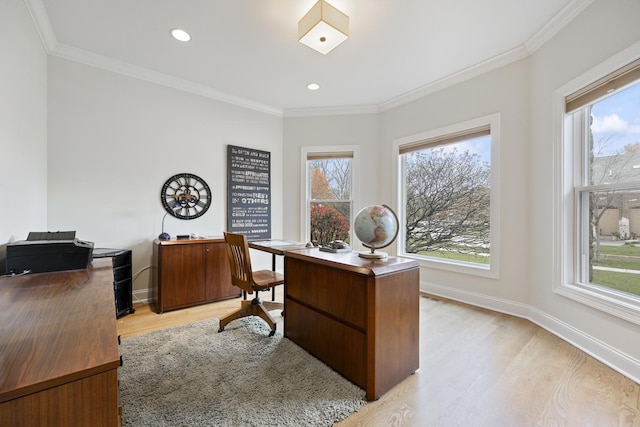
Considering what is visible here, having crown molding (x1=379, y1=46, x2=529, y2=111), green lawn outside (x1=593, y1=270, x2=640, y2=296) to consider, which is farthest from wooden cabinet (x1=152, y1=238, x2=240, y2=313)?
green lawn outside (x1=593, y1=270, x2=640, y2=296)

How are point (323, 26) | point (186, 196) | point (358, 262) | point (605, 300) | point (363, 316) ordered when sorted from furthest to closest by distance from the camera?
point (186, 196) < point (323, 26) < point (605, 300) < point (358, 262) < point (363, 316)

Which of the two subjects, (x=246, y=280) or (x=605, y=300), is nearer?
(x=605, y=300)

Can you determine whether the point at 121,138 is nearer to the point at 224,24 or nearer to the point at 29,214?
the point at 29,214

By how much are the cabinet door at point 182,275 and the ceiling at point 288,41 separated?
6.71 feet

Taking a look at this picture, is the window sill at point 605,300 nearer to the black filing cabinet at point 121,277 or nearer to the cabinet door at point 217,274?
the cabinet door at point 217,274

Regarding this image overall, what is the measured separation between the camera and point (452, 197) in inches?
141

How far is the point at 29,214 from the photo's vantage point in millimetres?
2260

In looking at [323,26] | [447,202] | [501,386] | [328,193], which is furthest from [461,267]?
[323,26]

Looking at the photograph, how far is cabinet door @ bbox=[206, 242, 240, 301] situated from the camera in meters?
3.24

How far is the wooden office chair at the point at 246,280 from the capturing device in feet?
7.80

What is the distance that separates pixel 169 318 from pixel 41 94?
7.85 feet

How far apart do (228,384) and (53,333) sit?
116cm

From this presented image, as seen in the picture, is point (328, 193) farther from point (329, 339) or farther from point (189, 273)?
point (329, 339)

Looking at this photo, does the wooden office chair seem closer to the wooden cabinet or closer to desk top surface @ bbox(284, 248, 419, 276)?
desk top surface @ bbox(284, 248, 419, 276)
